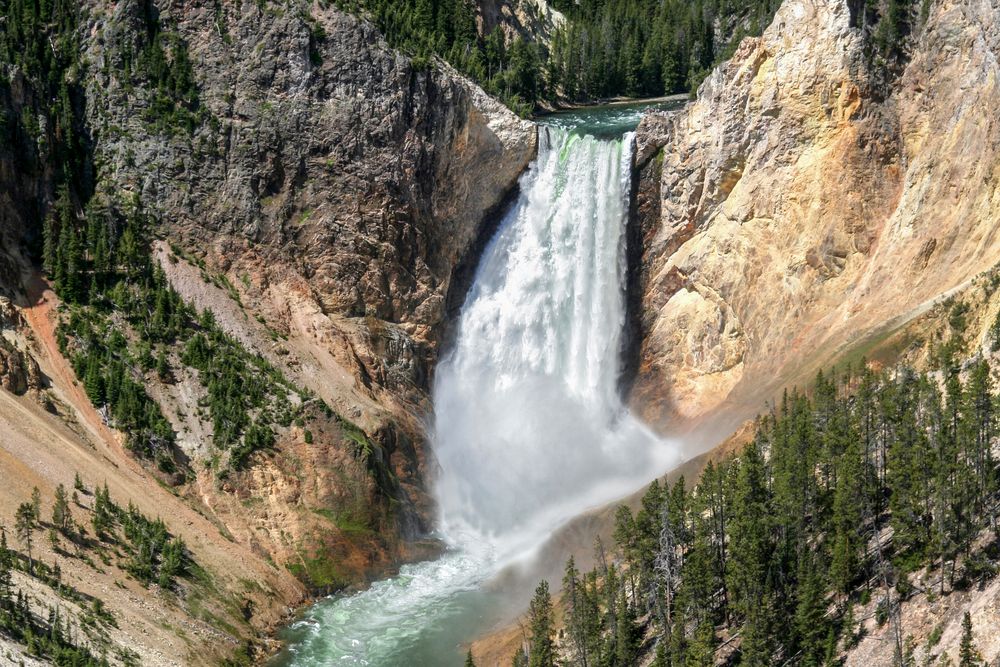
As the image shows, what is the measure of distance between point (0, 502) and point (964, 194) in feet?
173

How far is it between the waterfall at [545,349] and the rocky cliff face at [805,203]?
2.93 meters

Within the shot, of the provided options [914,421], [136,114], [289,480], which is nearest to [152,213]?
[136,114]

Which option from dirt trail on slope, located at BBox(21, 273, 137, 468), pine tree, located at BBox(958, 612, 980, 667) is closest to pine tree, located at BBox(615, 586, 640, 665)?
pine tree, located at BBox(958, 612, 980, 667)

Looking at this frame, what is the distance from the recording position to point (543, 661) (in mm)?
51188

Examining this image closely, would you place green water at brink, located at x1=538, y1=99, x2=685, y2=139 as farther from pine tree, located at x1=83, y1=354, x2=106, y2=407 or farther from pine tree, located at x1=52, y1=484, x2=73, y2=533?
A: pine tree, located at x1=52, y1=484, x2=73, y2=533

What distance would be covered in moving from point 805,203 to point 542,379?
22.9m

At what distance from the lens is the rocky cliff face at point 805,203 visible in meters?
62.9

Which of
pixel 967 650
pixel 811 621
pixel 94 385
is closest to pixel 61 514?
pixel 94 385

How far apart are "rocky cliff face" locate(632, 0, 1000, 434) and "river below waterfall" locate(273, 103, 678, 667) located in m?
3.18

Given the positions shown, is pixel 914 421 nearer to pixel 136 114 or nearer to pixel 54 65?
pixel 136 114

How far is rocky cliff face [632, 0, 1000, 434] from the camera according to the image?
206 feet

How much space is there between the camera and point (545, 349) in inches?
3268

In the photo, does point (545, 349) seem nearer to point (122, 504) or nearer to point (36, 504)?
point (122, 504)

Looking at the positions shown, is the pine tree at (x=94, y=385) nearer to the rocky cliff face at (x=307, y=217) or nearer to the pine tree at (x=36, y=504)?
the rocky cliff face at (x=307, y=217)
